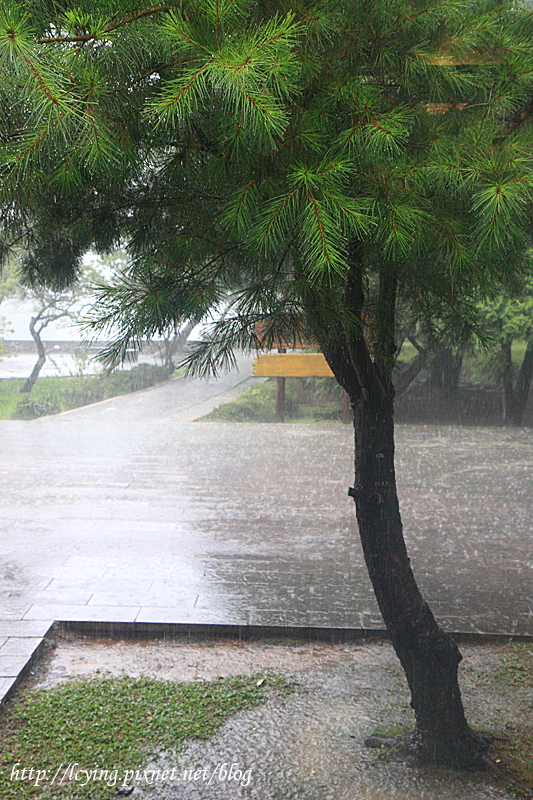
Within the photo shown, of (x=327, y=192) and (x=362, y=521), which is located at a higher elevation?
(x=327, y=192)

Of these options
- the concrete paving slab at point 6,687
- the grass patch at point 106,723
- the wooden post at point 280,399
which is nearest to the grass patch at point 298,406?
the wooden post at point 280,399

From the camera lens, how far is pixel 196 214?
1.71 m

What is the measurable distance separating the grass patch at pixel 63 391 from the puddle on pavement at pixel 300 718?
9634 millimetres

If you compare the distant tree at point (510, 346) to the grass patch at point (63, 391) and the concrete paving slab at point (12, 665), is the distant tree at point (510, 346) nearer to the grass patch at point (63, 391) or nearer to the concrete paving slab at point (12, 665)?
the grass patch at point (63, 391)

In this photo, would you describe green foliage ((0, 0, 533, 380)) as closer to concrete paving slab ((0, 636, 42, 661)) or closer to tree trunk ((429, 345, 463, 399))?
concrete paving slab ((0, 636, 42, 661))

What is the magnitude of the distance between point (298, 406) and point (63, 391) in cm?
506

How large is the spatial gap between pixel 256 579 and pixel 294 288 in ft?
8.66

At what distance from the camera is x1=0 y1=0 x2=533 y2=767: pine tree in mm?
1234

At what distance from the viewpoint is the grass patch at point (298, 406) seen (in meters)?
11.3

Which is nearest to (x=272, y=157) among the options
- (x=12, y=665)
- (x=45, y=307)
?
(x=12, y=665)

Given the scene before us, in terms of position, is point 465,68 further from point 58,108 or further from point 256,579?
point 256,579

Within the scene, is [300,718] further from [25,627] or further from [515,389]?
[515,389]

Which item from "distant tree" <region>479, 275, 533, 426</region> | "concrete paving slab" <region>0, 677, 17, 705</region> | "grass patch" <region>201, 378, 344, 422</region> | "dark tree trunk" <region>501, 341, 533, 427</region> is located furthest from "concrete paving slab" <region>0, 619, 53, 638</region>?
"dark tree trunk" <region>501, 341, 533, 427</region>

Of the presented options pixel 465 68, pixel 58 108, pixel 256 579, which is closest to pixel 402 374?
pixel 256 579
